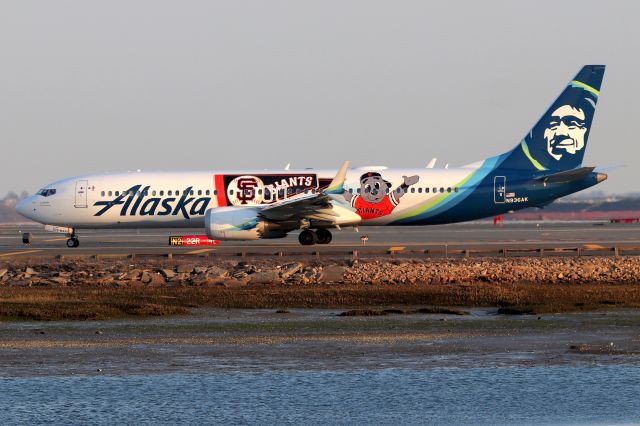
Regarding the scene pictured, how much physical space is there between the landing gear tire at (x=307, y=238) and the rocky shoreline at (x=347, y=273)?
38.7 ft

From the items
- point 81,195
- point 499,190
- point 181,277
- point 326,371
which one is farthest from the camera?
point 81,195

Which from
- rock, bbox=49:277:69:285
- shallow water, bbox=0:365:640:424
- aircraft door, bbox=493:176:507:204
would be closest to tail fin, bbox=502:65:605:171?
aircraft door, bbox=493:176:507:204

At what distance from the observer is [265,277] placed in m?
34.0

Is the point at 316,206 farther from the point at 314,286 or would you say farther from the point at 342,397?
the point at 342,397

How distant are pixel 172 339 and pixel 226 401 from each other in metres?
6.61

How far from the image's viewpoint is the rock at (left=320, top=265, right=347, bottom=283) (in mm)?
34156

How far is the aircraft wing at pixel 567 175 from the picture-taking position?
158 ft

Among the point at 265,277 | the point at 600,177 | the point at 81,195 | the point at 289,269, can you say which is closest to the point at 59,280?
the point at 265,277

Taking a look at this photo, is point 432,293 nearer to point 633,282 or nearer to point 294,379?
point 633,282

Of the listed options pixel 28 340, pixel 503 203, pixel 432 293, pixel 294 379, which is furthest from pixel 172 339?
pixel 503 203

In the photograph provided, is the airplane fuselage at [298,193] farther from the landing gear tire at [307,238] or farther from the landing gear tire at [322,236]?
the landing gear tire at [307,238]

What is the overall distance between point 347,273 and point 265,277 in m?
2.67

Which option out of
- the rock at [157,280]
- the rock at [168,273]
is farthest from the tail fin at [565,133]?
the rock at [157,280]

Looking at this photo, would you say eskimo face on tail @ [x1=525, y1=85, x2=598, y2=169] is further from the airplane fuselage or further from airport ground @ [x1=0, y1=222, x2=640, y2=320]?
airport ground @ [x1=0, y1=222, x2=640, y2=320]
